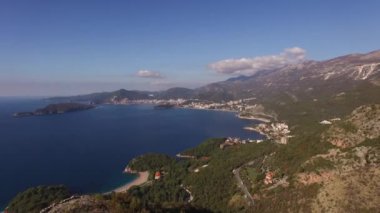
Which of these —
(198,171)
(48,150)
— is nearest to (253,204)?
(198,171)

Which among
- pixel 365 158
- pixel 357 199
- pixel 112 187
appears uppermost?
pixel 365 158

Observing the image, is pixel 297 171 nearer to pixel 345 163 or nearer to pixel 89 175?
pixel 345 163

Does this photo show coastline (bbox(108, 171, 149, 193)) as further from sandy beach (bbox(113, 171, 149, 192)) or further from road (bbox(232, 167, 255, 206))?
road (bbox(232, 167, 255, 206))

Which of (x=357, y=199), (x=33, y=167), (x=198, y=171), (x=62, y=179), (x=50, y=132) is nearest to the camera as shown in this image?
(x=357, y=199)

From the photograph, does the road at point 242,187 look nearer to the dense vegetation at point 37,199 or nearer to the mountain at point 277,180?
the mountain at point 277,180

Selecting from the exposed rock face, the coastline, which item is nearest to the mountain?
the exposed rock face

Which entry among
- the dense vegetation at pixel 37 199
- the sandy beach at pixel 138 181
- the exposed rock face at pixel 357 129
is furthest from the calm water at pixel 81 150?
the exposed rock face at pixel 357 129
